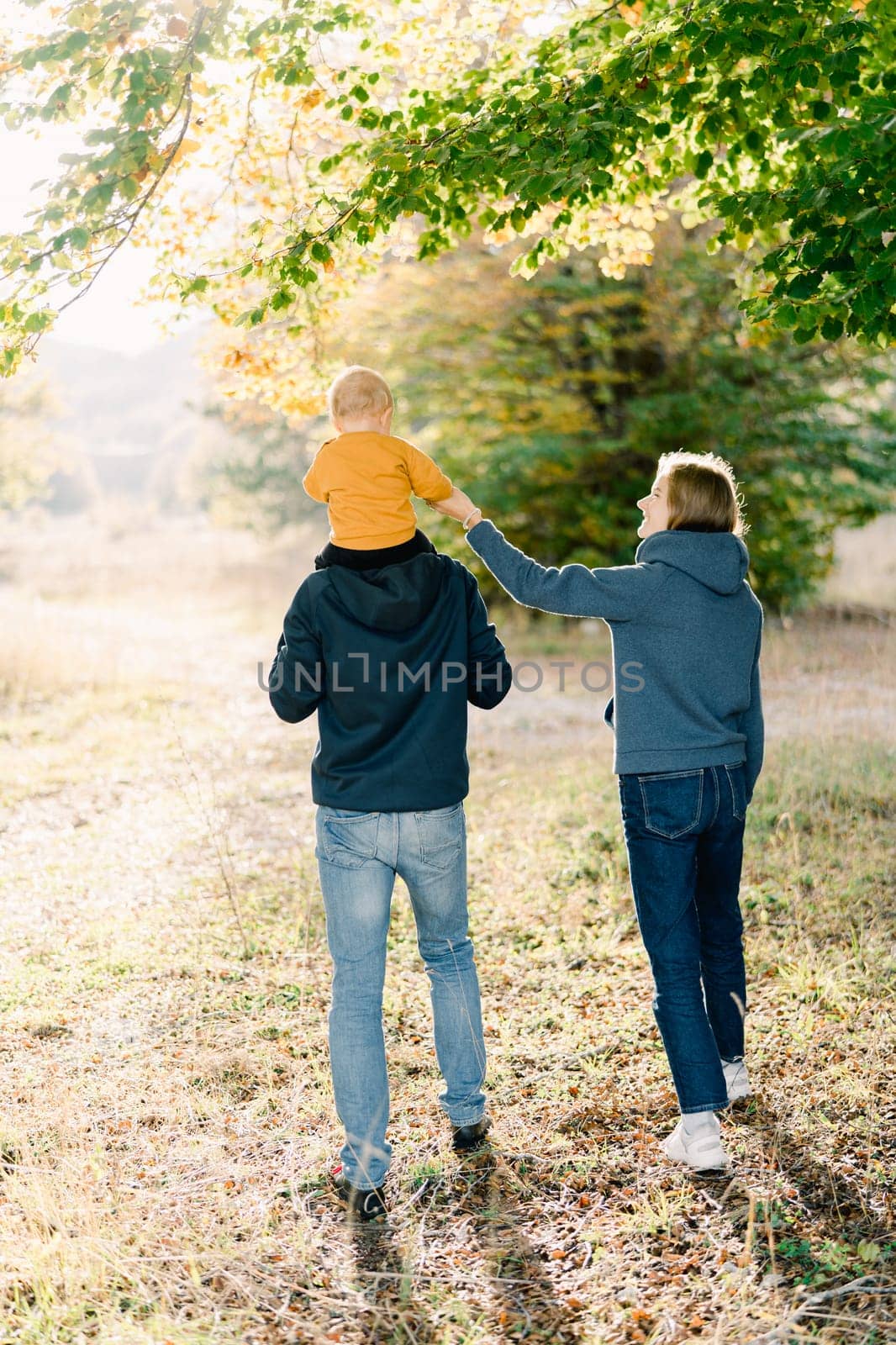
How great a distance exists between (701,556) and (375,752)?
1.03 meters

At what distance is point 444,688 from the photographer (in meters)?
2.96

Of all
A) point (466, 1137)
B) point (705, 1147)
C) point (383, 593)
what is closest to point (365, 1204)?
point (466, 1137)

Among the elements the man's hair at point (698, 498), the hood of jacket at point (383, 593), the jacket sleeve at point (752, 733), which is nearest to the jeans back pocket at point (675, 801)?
the jacket sleeve at point (752, 733)

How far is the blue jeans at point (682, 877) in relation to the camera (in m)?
2.97

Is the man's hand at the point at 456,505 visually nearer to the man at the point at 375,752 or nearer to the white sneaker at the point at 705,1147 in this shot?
the man at the point at 375,752

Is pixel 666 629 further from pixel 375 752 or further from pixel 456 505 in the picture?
pixel 375 752

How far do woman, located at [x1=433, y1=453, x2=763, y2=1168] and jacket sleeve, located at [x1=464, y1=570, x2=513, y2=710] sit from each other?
0.33 feet

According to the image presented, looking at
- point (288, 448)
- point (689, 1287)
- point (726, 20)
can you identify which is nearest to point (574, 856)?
point (689, 1287)

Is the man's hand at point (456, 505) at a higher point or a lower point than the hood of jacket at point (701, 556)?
higher

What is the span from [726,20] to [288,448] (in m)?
22.4

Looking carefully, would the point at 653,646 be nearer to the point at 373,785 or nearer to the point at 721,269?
the point at 373,785

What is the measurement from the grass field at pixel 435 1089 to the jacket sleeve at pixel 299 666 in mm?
1368

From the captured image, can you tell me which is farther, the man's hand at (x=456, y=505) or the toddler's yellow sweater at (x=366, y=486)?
the man's hand at (x=456, y=505)

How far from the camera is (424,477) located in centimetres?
293
